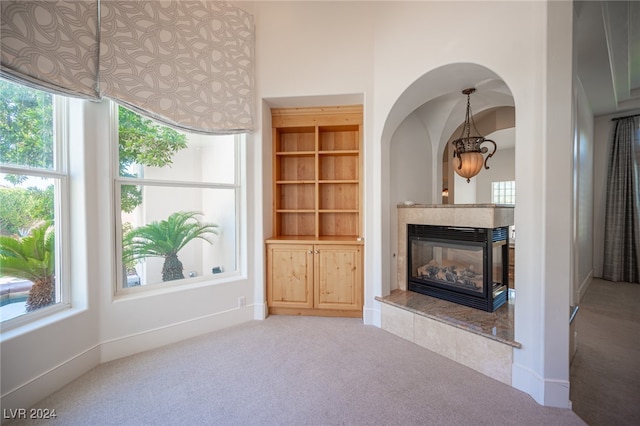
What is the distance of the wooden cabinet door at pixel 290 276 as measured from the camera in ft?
9.66

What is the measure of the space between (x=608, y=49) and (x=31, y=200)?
205 inches

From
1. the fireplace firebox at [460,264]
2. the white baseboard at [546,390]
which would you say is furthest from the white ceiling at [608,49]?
the white baseboard at [546,390]

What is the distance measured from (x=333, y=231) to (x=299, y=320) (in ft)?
3.83

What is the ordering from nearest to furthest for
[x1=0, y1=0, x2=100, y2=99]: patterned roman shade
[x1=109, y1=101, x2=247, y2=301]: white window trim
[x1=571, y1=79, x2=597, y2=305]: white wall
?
[x1=0, y1=0, x2=100, y2=99]: patterned roman shade < [x1=109, y1=101, x2=247, y2=301]: white window trim < [x1=571, y1=79, x2=597, y2=305]: white wall

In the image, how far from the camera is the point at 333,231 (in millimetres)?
3385

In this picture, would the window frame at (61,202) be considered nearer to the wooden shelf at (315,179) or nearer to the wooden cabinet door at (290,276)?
the wooden cabinet door at (290,276)

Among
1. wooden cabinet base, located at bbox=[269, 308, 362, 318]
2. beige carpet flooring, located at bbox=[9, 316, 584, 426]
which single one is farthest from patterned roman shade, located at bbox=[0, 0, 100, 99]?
wooden cabinet base, located at bbox=[269, 308, 362, 318]

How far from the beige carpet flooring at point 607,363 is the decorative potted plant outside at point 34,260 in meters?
3.69

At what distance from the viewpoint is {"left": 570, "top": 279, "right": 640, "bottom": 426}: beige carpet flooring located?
63.4 inches

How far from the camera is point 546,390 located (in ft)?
5.37

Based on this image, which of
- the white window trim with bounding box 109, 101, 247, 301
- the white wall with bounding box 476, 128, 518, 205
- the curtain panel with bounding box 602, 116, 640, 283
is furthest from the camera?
the white wall with bounding box 476, 128, 518, 205

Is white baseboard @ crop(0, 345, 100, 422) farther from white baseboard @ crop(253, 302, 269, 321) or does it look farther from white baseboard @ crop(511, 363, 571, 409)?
white baseboard @ crop(511, 363, 571, 409)

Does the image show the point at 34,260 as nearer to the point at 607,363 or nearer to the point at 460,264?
the point at 460,264

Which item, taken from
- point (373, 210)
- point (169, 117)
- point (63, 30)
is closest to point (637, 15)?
point (373, 210)
